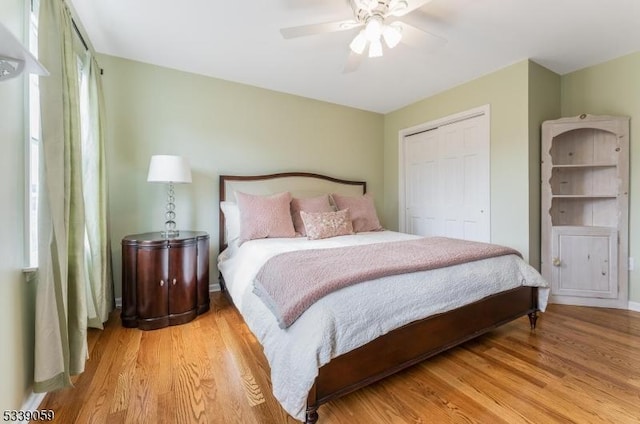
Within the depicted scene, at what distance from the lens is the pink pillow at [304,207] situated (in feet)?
10.0

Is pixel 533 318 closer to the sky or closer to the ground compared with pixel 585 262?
closer to the ground

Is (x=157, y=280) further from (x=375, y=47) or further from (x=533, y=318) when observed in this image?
(x=533, y=318)

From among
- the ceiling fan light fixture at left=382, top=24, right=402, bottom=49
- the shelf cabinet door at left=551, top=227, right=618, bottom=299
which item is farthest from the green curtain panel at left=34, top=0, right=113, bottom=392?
the shelf cabinet door at left=551, top=227, right=618, bottom=299

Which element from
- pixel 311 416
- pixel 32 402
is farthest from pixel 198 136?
pixel 311 416

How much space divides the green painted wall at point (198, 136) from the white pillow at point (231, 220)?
23 cm

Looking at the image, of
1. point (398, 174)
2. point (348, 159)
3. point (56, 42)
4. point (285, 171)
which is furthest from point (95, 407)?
point (398, 174)

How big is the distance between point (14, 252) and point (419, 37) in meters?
2.56

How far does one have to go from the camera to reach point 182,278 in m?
2.42

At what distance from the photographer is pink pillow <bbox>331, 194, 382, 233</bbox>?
10.7ft

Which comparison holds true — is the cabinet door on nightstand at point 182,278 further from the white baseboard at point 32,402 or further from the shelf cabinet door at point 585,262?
the shelf cabinet door at point 585,262

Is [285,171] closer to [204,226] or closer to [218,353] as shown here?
[204,226]

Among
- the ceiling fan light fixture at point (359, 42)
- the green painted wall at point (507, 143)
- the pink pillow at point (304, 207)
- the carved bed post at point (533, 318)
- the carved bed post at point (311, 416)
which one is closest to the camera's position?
the carved bed post at point (311, 416)

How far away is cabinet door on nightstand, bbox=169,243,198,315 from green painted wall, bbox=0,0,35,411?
0.99 m

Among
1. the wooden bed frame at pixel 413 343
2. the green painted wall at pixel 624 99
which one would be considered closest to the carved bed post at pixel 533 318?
the wooden bed frame at pixel 413 343
